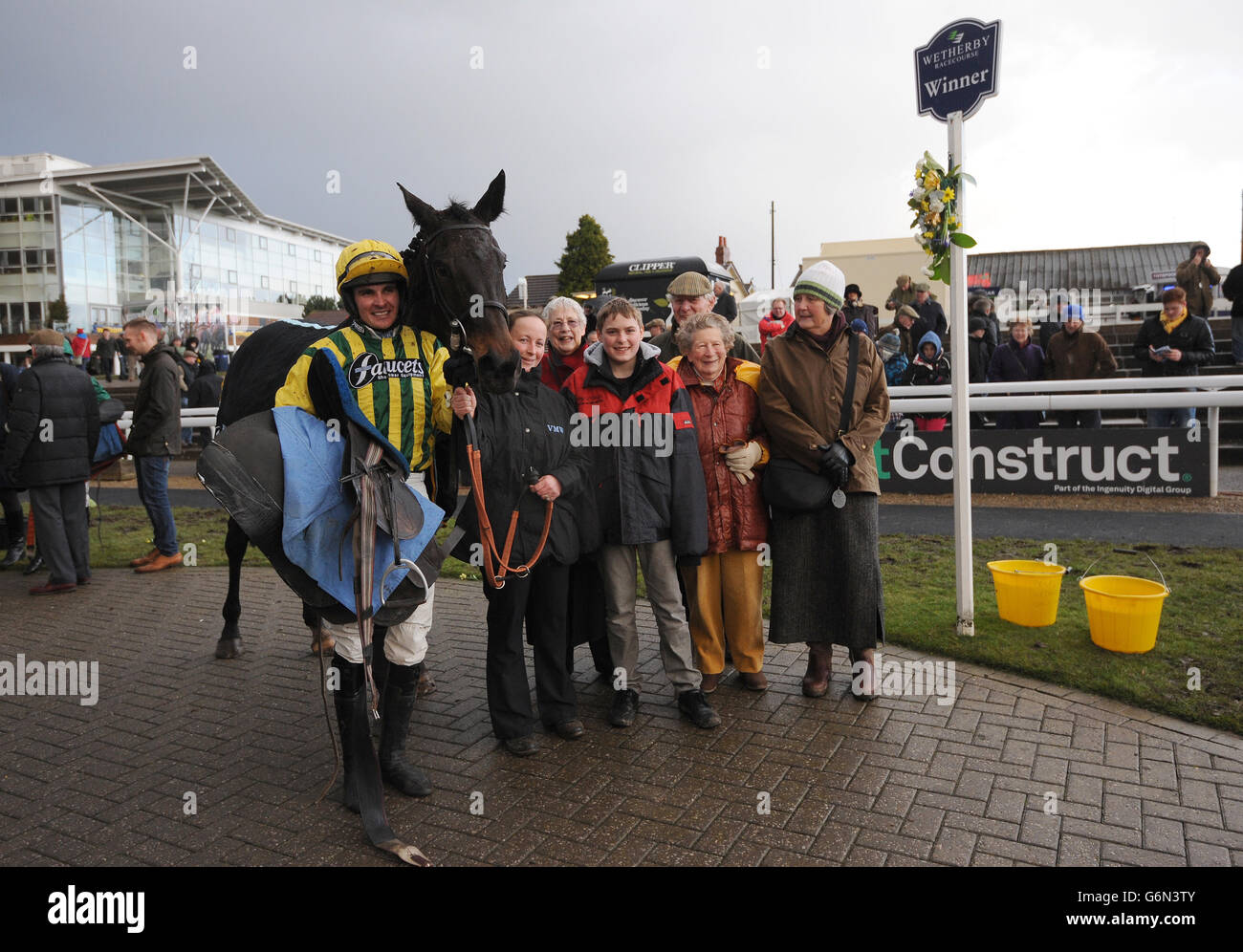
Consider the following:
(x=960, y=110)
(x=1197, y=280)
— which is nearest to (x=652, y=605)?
(x=960, y=110)

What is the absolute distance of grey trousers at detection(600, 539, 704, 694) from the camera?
15.5 ft

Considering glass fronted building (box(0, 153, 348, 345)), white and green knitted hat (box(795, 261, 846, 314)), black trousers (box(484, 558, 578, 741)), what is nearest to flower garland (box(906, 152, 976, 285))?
white and green knitted hat (box(795, 261, 846, 314))

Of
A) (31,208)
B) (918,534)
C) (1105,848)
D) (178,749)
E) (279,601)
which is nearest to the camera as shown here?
(1105,848)

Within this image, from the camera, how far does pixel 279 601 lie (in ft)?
24.6

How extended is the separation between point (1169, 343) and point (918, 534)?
5065 millimetres

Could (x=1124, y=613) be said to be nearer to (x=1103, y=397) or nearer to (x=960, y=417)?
(x=960, y=417)

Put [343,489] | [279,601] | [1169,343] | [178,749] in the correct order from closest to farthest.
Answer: [343,489]
[178,749]
[279,601]
[1169,343]

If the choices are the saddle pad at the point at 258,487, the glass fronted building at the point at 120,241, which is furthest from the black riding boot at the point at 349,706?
the glass fronted building at the point at 120,241

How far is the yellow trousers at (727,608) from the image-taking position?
490 centimetres

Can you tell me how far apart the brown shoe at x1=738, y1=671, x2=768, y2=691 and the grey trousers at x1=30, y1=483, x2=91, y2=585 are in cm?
640

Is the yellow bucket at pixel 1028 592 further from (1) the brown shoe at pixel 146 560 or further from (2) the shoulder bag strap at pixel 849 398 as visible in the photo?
(1) the brown shoe at pixel 146 560

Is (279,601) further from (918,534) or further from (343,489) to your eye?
(918,534)
